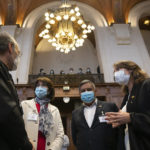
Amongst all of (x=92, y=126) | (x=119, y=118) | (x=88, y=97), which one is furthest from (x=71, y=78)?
(x=119, y=118)

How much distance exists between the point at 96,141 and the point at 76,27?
21.3 ft

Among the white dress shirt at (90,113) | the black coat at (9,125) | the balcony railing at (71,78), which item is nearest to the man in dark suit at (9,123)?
the black coat at (9,125)

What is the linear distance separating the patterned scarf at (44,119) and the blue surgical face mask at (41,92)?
0.22 feet

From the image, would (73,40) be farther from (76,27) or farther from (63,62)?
(63,62)

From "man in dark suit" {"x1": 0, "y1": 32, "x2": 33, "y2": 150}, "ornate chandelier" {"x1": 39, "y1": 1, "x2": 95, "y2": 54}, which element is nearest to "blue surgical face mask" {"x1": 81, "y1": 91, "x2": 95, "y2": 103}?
"man in dark suit" {"x1": 0, "y1": 32, "x2": 33, "y2": 150}

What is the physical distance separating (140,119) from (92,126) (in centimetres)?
88

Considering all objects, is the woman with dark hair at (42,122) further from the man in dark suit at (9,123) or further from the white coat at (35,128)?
the man in dark suit at (9,123)

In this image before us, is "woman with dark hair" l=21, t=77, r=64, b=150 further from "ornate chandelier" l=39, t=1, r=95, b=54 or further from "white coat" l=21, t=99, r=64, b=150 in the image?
"ornate chandelier" l=39, t=1, r=95, b=54

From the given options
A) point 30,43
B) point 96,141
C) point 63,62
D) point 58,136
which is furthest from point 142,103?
point 63,62

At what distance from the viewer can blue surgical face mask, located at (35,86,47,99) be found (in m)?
2.30

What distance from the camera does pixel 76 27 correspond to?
24.7ft

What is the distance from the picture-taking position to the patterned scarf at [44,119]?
78.4 inches

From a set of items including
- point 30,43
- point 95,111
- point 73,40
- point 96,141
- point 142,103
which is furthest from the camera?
point 30,43

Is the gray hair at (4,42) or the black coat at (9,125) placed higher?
the gray hair at (4,42)
